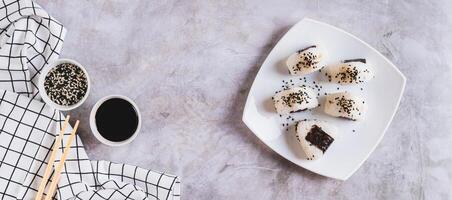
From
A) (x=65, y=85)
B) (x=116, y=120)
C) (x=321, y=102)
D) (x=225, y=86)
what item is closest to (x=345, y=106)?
(x=321, y=102)

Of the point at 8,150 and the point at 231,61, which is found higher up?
the point at 231,61

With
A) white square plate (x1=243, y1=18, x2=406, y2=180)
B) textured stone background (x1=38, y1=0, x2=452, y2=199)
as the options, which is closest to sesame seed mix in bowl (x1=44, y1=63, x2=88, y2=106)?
textured stone background (x1=38, y1=0, x2=452, y2=199)

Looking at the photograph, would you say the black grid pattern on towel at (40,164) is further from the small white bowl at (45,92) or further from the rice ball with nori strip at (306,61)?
the rice ball with nori strip at (306,61)

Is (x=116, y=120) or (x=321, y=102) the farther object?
(x=321, y=102)

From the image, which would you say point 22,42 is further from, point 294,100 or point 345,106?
point 345,106

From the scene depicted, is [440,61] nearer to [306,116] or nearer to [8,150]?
[306,116]

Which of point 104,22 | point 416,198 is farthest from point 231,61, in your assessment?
point 416,198

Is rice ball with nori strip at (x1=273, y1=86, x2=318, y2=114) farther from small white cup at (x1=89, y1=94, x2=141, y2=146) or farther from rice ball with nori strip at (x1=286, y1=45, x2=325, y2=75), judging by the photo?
small white cup at (x1=89, y1=94, x2=141, y2=146)
